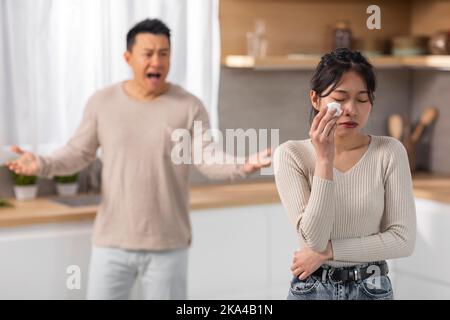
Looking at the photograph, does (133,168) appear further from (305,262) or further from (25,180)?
(305,262)

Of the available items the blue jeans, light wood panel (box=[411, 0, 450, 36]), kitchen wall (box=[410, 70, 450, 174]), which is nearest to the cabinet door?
kitchen wall (box=[410, 70, 450, 174])

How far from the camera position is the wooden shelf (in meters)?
1.87

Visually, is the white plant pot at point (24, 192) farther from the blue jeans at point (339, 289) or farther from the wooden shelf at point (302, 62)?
the blue jeans at point (339, 289)

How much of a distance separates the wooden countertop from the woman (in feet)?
4.14

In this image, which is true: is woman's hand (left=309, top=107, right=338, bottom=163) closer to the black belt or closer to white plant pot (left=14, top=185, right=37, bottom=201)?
the black belt

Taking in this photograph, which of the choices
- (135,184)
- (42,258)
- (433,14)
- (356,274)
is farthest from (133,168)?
(356,274)

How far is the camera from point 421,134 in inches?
84.6

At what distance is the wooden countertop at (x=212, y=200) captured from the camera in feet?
5.48

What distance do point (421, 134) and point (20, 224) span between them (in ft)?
3.41

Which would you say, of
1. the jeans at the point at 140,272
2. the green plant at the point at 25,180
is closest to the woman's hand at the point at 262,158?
the jeans at the point at 140,272

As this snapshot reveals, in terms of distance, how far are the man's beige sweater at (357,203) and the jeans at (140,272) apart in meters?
1.17

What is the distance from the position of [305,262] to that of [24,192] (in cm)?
158

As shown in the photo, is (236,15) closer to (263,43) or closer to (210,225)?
(263,43)
